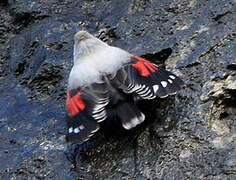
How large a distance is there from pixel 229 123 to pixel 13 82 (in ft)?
6.69

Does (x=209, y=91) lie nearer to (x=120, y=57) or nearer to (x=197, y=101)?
(x=197, y=101)

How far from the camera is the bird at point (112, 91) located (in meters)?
3.00

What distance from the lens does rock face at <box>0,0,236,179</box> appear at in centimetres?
296

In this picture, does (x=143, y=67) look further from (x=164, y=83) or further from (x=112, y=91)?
(x=112, y=91)

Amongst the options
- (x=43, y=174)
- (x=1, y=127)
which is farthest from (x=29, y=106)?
(x=43, y=174)

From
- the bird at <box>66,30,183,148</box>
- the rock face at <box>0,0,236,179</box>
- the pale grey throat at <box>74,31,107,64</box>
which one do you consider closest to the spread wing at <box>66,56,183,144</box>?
the bird at <box>66,30,183,148</box>

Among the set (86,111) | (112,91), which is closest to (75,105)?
(86,111)

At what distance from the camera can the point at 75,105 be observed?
10.2ft

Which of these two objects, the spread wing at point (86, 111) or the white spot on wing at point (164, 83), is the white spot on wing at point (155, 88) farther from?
the spread wing at point (86, 111)

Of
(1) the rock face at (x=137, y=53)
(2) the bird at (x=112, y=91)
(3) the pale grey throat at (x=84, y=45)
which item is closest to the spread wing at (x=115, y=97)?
(2) the bird at (x=112, y=91)

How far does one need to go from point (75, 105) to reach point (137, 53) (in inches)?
38.3

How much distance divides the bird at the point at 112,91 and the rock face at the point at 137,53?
19 cm

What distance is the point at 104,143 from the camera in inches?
126

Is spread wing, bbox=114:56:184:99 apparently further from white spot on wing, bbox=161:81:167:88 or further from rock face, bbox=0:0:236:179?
rock face, bbox=0:0:236:179
